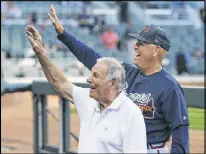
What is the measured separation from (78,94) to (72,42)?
0.83 meters

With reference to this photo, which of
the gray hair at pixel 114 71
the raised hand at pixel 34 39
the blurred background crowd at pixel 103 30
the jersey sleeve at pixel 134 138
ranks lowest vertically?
the blurred background crowd at pixel 103 30

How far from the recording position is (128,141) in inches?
120

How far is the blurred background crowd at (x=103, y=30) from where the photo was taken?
29.1m

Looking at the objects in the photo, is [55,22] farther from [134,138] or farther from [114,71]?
[134,138]

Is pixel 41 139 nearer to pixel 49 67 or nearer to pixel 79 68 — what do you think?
pixel 49 67

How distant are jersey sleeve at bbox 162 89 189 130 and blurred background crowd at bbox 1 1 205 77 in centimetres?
2296

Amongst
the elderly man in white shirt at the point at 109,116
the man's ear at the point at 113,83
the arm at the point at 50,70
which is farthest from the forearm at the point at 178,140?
the arm at the point at 50,70

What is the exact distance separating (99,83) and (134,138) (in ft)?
1.25

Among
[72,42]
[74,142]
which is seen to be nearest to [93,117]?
[72,42]

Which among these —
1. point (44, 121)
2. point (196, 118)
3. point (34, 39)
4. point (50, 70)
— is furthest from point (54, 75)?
point (44, 121)

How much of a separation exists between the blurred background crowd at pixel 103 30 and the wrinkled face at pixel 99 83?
2320cm

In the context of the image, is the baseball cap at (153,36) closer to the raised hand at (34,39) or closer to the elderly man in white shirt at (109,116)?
the elderly man in white shirt at (109,116)

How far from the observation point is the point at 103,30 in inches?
1282

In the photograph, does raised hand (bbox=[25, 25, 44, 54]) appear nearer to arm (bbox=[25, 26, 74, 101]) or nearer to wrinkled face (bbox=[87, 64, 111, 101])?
arm (bbox=[25, 26, 74, 101])
